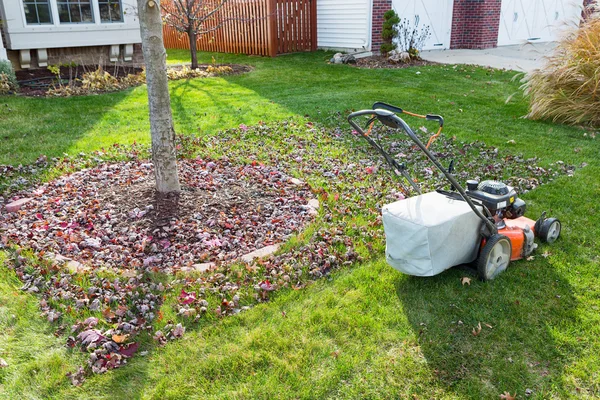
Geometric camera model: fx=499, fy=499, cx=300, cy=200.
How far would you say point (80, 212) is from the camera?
422 cm

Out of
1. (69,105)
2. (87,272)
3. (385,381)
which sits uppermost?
(69,105)

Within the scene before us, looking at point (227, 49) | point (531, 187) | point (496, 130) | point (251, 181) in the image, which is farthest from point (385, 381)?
point (227, 49)

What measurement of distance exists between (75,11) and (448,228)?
10903mm

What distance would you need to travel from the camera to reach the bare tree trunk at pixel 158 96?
3881 mm

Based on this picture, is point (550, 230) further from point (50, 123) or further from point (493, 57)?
point (493, 57)

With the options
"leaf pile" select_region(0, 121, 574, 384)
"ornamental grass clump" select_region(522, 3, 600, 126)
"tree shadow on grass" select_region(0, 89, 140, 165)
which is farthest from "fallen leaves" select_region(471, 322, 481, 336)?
"ornamental grass clump" select_region(522, 3, 600, 126)

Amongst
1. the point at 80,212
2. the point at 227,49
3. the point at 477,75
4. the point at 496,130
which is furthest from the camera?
the point at 227,49

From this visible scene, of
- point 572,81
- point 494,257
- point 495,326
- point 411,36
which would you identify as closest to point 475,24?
point 411,36

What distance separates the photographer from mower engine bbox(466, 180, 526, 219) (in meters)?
3.37

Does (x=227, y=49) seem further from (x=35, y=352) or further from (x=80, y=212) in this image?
(x=35, y=352)

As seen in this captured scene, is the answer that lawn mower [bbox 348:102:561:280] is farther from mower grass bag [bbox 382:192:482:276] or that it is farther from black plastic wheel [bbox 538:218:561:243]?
black plastic wheel [bbox 538:218:561:243]

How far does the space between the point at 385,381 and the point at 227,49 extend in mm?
15158

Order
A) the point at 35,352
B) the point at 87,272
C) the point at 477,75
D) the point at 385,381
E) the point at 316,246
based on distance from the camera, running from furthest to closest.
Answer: the point at 477,75, the point at 316,246, the point at 87,272, the point at 35,352, the point at 385,381

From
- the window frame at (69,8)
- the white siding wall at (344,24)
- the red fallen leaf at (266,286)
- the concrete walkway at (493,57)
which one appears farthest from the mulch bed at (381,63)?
the red fallen leaf at (266,286)
